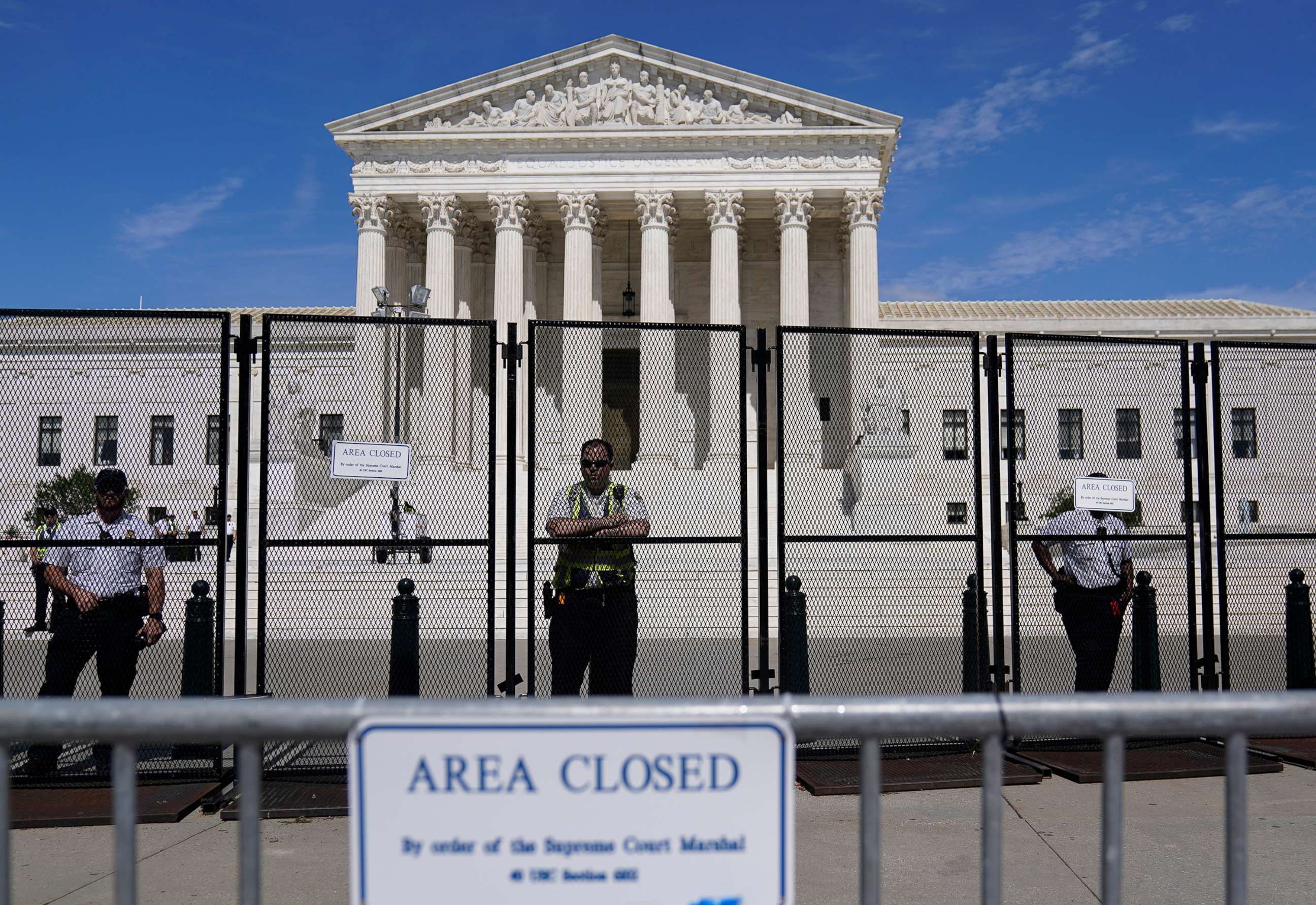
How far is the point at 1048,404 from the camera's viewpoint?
8.55 metres

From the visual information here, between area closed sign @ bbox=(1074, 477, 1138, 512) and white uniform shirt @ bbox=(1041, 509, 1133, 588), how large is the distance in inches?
3.7

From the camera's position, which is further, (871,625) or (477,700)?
(871,625)

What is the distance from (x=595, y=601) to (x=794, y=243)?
3217 cm

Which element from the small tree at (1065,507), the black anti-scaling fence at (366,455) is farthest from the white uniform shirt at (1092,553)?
the black anti-scaling fence at (366,455)

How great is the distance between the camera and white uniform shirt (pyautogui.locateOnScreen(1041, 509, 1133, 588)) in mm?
7953

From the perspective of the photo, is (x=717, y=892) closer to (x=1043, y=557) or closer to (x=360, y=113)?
(x=1043, y=557)

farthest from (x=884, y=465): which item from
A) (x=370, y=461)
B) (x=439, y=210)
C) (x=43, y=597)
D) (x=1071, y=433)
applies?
(x=439, y=210)

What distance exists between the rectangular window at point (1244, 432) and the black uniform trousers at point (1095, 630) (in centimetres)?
247

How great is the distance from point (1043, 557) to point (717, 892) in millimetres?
6719

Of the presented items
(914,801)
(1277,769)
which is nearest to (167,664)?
(914,801)

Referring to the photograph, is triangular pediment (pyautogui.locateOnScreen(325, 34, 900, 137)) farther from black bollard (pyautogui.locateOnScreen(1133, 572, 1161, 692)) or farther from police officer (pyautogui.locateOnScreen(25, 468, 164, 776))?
police officer (pyautogui.locateOnScreen(25, 468, 164, 776))

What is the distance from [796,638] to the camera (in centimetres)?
823

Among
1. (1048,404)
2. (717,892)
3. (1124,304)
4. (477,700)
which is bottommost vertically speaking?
(717,892)

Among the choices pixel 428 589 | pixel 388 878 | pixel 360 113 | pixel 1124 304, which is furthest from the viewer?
pixel 1124 304
